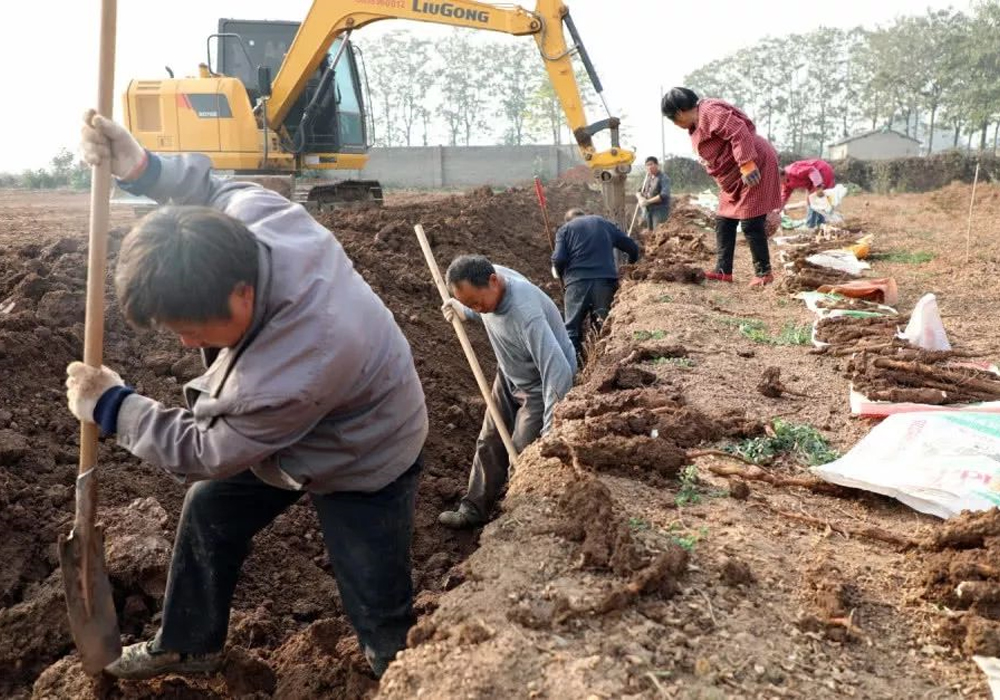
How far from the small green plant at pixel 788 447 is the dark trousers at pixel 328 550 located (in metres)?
1.73

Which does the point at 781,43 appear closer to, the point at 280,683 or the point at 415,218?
the point at 415,218

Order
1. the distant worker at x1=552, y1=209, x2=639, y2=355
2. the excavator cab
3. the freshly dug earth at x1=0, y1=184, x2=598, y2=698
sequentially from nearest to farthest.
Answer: the freshly dug earth at x1=0, y1=184, x2=598, y2=698 → the distant worker at x1=552, y1=209, x2=639, y2=355 → the excavator cab

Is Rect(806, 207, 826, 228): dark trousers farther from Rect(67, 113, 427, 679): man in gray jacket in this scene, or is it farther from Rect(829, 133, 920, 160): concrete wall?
Rect(829, 133, 920, 160): concrete wall

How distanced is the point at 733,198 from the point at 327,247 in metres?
6.05

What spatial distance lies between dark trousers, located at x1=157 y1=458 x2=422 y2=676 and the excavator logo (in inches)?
358

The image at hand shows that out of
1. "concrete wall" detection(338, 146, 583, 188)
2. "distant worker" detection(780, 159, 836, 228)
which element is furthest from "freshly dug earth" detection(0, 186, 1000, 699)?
"concrete wall" detection(338, 146, 583, 188)

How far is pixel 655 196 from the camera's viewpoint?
49.3 ft

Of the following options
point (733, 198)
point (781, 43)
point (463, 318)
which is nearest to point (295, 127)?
point (733, 198)

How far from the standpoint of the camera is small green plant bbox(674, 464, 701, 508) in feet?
10.7

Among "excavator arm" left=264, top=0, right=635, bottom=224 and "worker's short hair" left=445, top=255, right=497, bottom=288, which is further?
"excavator arm" left=264, top=0, right=635, bottom=224

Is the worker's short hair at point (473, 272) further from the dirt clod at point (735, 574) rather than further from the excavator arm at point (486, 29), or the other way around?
the excavator arm at point (486, 29)

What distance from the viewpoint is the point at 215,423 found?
218 centimetres

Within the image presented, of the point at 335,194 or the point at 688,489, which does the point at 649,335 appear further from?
the point at 335,194

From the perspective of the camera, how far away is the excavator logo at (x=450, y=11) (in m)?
10.5
